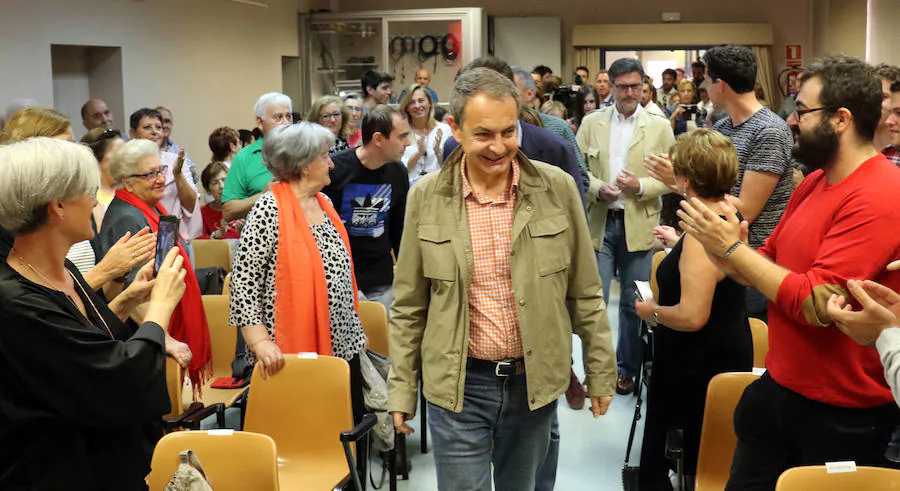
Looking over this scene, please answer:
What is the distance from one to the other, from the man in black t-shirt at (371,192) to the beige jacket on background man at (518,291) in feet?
5.90

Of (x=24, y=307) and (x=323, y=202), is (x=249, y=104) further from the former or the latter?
(x=24, y=307)

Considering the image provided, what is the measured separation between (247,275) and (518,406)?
1.37 metres

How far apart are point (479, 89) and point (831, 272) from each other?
1007mm

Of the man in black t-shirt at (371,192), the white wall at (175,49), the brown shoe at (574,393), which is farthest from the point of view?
the white wall at (175,49)

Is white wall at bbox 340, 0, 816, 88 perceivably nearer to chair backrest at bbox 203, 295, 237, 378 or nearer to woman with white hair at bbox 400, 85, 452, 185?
woman with white hair at bbox 400, 85, 452, 185

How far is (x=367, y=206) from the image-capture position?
4379 mm

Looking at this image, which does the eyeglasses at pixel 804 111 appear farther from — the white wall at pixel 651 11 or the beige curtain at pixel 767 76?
the white wall at pixel 651 11

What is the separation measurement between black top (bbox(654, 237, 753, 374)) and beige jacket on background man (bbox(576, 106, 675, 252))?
180cm

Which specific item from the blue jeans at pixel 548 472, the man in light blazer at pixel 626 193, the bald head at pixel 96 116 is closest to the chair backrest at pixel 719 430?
the blue jeans at pixel 548 472

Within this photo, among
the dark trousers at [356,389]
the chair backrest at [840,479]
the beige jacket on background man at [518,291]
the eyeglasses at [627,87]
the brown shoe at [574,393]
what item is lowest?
the dark trousers at [356,389]

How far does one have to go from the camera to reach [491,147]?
94.0 inches

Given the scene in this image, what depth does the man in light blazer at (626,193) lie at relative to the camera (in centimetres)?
510

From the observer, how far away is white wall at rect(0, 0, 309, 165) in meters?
7.90

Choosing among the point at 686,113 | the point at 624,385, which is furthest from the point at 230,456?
the point at 686,113
